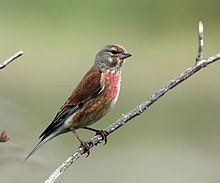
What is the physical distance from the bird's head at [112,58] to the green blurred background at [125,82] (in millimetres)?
509

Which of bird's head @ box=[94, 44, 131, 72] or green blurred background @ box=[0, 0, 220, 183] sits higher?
bird's head @ box=[94, 44, 131, 72]

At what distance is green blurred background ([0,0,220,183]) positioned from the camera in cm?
949

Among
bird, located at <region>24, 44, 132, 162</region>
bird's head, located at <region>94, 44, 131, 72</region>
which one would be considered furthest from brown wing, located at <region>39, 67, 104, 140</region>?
bird's head, located at <region>94, 44, 131, 72</region>

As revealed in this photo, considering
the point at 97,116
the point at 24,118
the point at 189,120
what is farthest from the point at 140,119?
the point at 24,118

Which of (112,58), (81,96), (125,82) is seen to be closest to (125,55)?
(112,58)

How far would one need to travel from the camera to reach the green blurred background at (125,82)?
949cm

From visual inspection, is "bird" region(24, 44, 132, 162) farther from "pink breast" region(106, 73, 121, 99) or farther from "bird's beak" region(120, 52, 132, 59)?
"bird's beak" region(120, 52, 132, 59)

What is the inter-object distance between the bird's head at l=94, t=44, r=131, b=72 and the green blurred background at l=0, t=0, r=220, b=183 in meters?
0.51

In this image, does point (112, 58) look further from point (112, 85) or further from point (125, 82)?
point (125, 82)

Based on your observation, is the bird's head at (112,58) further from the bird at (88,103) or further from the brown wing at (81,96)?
the brown wing at (81,96)

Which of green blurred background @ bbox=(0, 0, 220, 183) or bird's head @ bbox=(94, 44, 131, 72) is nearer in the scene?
bird's head @ bbox=(94, 44, 131, 72)

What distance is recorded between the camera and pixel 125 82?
13.6m

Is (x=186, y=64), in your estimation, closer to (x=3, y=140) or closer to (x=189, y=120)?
(x=189, y=120)

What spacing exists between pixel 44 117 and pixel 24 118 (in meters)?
7.69
